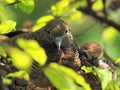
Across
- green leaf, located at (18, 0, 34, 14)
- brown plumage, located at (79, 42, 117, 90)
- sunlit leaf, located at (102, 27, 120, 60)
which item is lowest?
brown plumage, located at (79, 42, 117, 90)

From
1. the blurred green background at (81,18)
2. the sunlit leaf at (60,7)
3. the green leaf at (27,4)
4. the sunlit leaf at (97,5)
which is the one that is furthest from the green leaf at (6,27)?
the sunlit leaf at (97,5)

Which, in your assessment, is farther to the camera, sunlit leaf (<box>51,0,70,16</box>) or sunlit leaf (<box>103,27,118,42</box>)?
sunlit leaf (<box>103,27,118,42</box>)

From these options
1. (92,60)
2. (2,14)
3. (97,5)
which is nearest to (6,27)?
(2,14)

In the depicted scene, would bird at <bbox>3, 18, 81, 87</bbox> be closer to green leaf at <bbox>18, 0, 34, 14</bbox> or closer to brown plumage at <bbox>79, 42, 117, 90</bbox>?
brown plumage at <bbox>79, 42, 117, 90</bbox>

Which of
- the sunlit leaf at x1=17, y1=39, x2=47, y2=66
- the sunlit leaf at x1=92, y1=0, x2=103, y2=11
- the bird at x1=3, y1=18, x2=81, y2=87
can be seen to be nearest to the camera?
the sunlit leaf at x1=17, y1=39, x2=47, y2=66

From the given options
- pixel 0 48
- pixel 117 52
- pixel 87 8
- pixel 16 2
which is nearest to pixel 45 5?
pixel 117 52

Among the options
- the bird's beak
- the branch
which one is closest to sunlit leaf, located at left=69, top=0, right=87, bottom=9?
the branch

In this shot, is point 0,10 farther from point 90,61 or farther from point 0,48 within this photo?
point 90,61

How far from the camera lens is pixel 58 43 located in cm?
364

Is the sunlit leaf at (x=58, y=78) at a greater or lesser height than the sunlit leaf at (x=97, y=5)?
lesser

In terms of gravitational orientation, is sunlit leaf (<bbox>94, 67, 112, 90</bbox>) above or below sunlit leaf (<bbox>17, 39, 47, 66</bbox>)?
below

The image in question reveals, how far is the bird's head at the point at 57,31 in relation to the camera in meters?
3.66

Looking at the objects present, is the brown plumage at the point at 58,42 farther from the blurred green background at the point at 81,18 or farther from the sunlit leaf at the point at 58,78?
the sunlit leaf at the point at 58,78

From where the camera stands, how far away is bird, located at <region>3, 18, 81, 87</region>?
359 cm
